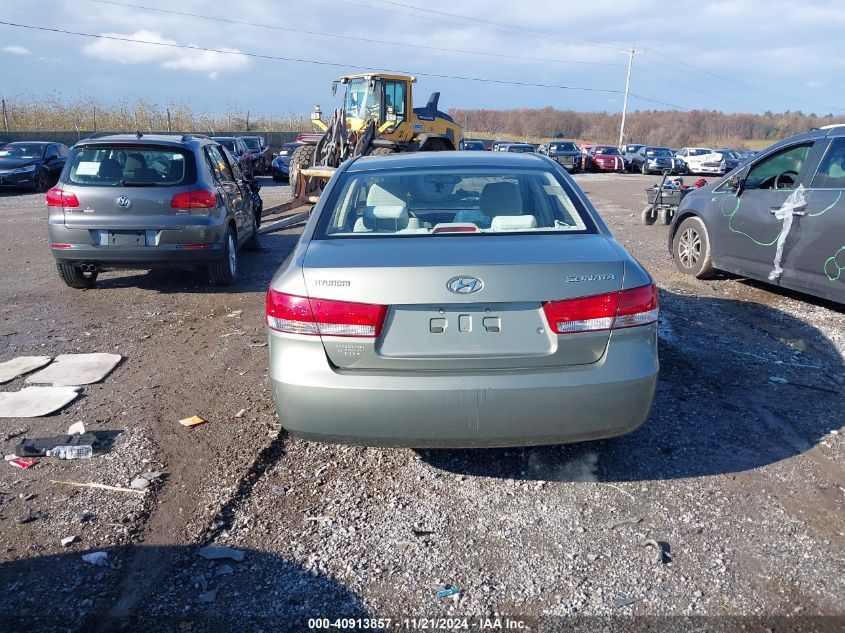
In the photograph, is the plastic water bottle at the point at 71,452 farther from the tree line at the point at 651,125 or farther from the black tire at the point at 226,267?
the tree line at the point at 651,125

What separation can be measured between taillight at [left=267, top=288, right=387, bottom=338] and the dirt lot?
3.02 feet

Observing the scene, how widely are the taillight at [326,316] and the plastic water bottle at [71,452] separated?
1.59 meters

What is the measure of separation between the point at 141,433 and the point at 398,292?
217 centimetres

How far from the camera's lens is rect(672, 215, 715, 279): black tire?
8023mm

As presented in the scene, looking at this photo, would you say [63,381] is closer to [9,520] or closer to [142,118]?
[9,520]

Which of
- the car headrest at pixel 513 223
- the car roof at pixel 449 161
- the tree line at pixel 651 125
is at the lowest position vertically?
the tree line at pixel 651 125

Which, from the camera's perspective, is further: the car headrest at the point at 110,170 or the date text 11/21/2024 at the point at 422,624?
the car headrest at the point at 110,170

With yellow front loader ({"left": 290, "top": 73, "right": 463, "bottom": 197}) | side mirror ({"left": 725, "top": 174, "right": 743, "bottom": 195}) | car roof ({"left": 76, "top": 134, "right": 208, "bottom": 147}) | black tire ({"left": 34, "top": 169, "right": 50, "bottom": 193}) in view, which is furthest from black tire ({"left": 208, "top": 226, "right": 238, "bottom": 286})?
black tire ({"left": 34, "top": 169, "right": 50, "bottom": 193})

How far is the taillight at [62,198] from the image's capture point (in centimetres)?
698

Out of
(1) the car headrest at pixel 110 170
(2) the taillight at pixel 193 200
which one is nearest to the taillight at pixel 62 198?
(1) the car headrest at pixel 110 170

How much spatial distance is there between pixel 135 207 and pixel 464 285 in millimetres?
5263

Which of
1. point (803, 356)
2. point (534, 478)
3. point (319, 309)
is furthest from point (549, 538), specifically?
point (803, 356)

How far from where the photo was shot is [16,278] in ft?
27.8

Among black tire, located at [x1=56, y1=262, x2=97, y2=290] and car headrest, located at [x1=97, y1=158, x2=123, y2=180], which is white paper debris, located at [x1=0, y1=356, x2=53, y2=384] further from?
car headrest, located at [x1=97, y1=158, x2=123, y2=180]
